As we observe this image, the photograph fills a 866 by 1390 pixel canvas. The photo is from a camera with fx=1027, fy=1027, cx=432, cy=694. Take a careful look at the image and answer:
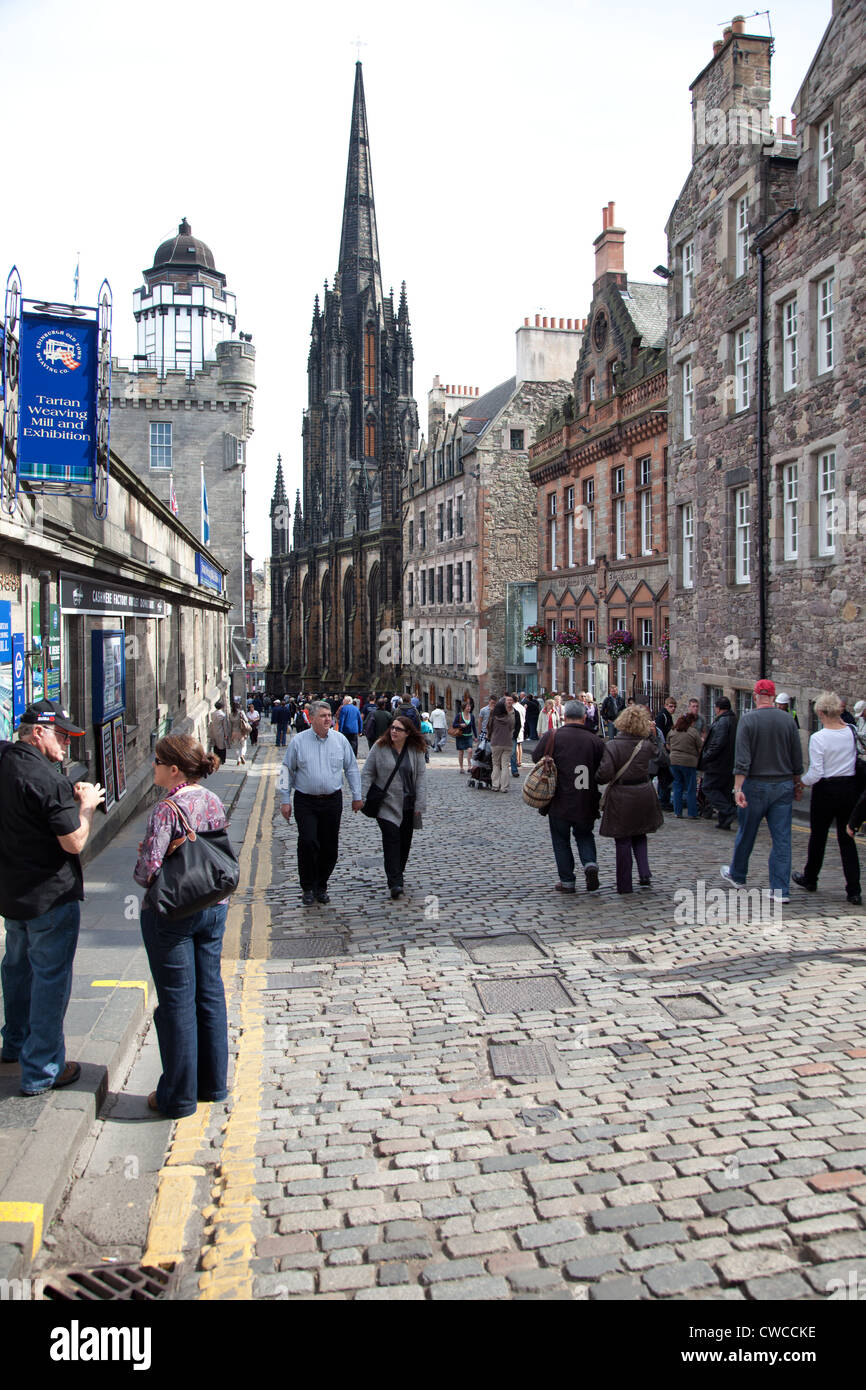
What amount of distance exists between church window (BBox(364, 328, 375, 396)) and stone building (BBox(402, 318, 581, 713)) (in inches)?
1806

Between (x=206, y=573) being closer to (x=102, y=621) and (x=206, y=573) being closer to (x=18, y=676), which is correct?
(x=102, y=621)

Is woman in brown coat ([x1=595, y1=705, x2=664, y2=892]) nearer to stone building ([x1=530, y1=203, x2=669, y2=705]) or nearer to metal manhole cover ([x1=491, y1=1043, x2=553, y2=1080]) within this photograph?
metal manhole cover ([x1=491, y1=1043, x2=553, y2=1080])

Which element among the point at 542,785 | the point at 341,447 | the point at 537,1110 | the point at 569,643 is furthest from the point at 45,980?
the point at 341,447

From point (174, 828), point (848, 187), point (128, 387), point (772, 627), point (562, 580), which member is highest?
point (128, 387)

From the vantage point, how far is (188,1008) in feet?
15.3

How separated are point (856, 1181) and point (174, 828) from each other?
3153 millimetres

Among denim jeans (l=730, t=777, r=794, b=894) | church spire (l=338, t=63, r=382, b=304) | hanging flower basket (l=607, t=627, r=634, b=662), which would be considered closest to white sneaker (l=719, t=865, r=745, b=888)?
denim jeans (l=730, t=777, r=794, b=894)

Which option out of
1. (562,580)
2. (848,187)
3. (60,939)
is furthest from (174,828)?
(562,580)

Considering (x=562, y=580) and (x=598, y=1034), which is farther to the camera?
(x=562, y=580)

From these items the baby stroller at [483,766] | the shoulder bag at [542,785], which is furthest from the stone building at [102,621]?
the baby stroller at [483,766]

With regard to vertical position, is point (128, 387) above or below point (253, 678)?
above

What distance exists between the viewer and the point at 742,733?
860cm

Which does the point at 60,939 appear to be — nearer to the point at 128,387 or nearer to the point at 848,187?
the point at 848,187

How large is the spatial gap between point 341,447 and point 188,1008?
9196 centimetres
